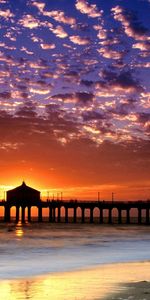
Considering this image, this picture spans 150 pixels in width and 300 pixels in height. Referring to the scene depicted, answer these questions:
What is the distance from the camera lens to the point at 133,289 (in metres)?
18.9

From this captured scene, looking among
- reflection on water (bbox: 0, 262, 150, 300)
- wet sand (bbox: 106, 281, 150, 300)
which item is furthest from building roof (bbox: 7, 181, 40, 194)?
wet sand (bbox: 106, 281, 150, 300)

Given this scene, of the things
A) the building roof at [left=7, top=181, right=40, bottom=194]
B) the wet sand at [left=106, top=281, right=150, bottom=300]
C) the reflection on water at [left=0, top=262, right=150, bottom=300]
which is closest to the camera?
the wet sand at [left=106, top=281, right=150, bottom=300]

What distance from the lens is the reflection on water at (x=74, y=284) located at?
17375mm

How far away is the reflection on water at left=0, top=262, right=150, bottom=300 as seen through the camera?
1738cm

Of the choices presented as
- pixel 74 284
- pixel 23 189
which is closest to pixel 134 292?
pixel 74 284

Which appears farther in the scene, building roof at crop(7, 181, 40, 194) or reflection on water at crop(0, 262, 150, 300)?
building roof at crop(7, 181, 40, 194)

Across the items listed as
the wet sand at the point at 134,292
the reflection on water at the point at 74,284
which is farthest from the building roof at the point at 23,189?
the wet sand at the point at 134,292

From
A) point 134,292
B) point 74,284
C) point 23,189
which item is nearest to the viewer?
point 134,292

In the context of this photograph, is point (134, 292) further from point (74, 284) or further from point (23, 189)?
point (23, 189)

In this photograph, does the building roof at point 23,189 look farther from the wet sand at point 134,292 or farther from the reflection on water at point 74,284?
the wet sand at point 134,292

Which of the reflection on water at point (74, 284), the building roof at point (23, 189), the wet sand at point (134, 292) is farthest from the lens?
the building roof at point (23, 189)

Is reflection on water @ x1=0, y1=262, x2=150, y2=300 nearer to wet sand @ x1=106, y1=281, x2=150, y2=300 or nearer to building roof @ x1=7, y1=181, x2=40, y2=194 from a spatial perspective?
wet sand @ x1=106, y1=281, x2=150, y2=300

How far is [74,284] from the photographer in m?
20.8

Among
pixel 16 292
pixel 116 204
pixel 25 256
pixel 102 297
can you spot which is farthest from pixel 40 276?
pixel 116 204
